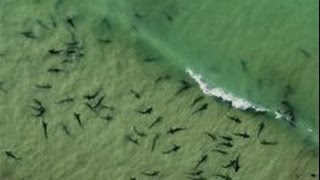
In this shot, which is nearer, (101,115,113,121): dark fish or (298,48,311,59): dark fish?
(101,115,113,121): dark fish

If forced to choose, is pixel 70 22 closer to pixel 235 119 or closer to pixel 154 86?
pixel 154 86

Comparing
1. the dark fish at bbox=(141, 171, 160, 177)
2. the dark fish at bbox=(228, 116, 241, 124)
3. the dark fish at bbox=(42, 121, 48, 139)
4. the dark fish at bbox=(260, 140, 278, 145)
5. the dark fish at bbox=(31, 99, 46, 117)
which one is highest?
the dark fish at bbox=(228, 116, 241, 124)

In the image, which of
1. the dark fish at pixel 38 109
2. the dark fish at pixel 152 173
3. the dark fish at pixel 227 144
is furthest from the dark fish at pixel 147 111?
the dark fish at pixel 38 109

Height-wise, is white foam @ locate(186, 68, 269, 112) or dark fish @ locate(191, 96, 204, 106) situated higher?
white foam @ locate(186, 68, 269, 112)

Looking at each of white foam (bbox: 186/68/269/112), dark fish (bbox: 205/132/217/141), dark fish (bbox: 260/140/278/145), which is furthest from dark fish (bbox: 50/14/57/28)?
dark fish (bbox: 260/140/278/145)

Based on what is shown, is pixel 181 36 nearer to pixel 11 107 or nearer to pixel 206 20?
pixel 206 20

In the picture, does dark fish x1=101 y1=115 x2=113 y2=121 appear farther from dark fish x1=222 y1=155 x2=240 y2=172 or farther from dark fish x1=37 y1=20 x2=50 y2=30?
dark fish x1=222 y1=155 x2=240 y2=172

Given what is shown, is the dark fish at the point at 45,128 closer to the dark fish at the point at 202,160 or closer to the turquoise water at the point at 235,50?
the turquoise water at the point at 235,50
